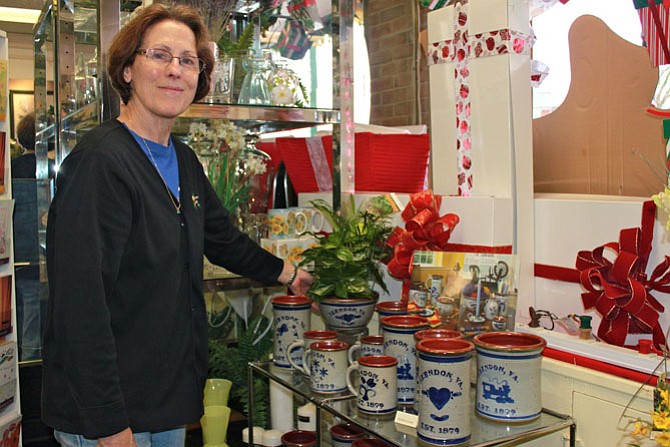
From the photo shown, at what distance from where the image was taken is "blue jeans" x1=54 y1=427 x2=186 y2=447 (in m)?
1.45

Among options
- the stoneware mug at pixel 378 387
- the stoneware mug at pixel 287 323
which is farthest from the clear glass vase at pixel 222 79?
the stoneware mug at pixel 378 387

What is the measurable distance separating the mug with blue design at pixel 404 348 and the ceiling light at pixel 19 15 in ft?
6.02

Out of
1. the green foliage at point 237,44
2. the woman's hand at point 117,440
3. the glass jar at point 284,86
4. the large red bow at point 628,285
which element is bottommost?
the woman's hand at point 117,440

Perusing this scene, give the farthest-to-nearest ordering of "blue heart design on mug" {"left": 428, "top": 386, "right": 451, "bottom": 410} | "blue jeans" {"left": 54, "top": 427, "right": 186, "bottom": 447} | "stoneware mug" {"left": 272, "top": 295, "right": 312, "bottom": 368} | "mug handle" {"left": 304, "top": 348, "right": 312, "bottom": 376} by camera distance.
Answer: "stoneware mug" {"left": 272, "top": 295, "right": 312, "bottom": 368}
"mug handle" {"left": 304, "top": 348, "right": 312, "bottom": 376}
"blue jeans" {"left": 54, "top": 427, "right": 186, "bottom": 447}
"blue heart design on mug" {"left": 428, "top": 386, "right": 451, "bottom": 410}

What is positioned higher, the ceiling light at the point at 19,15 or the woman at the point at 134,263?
the ceiling light at the point at 19,15

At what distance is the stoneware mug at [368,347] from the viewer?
5.41ft

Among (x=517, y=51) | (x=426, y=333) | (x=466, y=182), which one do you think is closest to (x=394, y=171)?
(x=466, y=182)

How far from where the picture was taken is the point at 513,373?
4.50 feet

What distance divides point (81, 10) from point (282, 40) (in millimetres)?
852

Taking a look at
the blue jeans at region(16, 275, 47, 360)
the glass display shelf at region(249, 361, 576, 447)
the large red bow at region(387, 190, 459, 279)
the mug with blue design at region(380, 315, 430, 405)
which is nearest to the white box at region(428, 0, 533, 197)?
the large red bow at region(387, 190, 459, 279)

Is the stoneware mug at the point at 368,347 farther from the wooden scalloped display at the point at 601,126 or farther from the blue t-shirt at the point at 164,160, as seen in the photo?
the wooden scalloped display at the point at 601,126

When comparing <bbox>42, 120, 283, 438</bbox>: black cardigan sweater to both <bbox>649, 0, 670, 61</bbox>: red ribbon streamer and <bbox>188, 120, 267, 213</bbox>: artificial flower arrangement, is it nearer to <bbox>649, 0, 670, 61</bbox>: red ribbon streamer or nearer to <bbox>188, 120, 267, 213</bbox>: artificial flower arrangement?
<bbox>188, 120, 267, 213</bbox>: artificial flower arrangement

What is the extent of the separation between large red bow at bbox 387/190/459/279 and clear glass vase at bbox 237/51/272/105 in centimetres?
69

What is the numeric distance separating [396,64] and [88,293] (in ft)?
11.7
